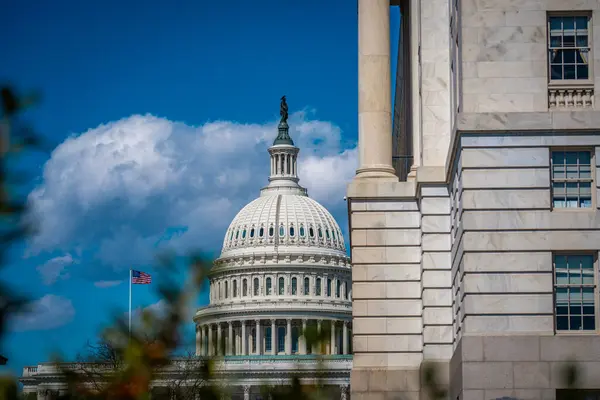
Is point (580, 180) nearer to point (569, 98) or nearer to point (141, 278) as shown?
point (569, 98)

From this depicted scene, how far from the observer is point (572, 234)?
25438 millimetres

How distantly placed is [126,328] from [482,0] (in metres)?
21.6

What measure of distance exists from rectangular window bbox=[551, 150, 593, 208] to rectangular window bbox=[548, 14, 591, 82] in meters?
1.59

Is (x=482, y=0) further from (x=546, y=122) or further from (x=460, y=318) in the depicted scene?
(x=460, y=318)

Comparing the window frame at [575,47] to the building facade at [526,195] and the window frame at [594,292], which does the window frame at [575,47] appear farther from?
the window frame at [594,292]

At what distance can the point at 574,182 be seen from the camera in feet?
85.1

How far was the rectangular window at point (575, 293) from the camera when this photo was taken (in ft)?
82.8

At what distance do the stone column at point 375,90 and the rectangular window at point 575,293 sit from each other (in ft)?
32.7

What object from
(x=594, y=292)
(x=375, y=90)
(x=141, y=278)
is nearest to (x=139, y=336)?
(x=594, y=292)

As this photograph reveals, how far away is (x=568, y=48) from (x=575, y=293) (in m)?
4.83

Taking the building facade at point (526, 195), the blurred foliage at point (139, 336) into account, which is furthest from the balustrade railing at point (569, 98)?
the blurred foliage at point (139, 336)

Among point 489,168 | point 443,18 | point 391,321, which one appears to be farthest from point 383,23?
point 489,168

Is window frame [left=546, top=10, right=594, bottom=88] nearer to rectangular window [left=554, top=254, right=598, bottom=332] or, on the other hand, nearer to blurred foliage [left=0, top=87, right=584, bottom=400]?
rectangular window [left=554, top=254, right=598, bottom=332]

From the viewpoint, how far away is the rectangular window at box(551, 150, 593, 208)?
25.9m
